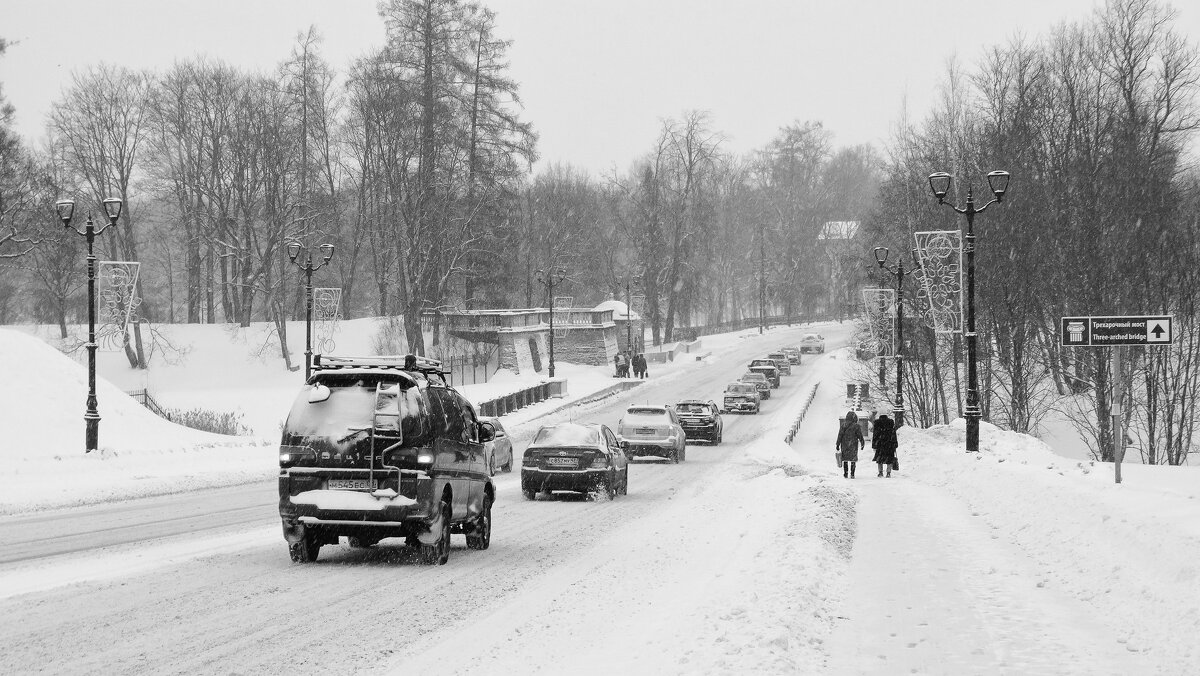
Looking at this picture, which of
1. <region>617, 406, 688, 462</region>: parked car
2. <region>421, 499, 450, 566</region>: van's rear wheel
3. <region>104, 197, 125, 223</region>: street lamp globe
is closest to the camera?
<region>421, 499, 450, 566</region>: van's rear wheel

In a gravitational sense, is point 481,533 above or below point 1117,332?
below

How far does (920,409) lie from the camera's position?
2111 inches

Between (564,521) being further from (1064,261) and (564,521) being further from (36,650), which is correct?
(1064,261)

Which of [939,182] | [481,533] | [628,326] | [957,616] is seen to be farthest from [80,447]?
[628,326]

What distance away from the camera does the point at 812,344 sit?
108500mm

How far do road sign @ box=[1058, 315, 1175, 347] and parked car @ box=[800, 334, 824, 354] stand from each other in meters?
88.1

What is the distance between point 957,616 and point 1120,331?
36.8ft

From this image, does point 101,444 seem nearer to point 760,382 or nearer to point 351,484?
point 351,484

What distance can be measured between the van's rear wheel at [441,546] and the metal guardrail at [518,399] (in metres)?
34.7

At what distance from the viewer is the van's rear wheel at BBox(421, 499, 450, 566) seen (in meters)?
13.0

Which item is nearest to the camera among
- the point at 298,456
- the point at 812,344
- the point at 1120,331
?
the point at 298,456

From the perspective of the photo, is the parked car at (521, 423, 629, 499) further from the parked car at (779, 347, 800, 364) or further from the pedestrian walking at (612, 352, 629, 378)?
the parked car at (779, 347, 800, 364)

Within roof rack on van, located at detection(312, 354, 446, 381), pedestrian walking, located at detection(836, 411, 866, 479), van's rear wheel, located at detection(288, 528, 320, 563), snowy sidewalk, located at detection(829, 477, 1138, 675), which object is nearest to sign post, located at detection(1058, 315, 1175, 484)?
snowy sidewalk, located at detection(829, 477, 1138, 675)

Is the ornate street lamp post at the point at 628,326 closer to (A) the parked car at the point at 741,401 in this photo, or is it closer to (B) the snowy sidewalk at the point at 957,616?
(A) the parked car at the point at 741,401
